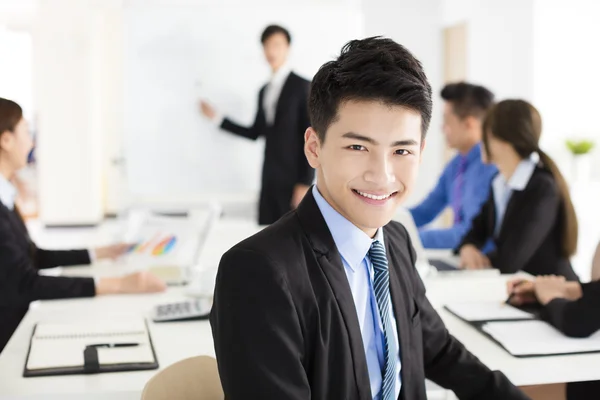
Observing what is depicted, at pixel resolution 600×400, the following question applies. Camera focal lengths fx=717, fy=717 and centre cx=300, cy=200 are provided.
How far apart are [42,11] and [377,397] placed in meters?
7.52

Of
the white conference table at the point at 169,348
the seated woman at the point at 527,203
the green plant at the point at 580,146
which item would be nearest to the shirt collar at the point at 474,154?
the seated woman at the point at 527,203

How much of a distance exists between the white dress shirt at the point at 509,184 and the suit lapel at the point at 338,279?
1.62 meters

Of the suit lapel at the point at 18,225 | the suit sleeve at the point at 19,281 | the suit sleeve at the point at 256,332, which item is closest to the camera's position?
the suit sleeve at the point at 256,332

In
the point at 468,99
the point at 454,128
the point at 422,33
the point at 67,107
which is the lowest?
the point at 454,128

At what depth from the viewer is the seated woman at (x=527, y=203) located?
259 centimetres

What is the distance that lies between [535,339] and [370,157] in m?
0.85

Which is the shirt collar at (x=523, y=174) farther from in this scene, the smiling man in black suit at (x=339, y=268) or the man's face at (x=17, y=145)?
the man's face at (x=17, y=145)

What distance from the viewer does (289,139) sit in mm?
4254

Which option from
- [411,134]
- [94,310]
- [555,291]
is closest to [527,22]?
[555,291]

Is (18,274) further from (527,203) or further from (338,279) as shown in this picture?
(527,203)

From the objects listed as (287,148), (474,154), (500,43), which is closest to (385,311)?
(474,154)

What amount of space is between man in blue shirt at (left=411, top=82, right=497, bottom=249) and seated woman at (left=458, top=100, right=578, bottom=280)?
0.53m

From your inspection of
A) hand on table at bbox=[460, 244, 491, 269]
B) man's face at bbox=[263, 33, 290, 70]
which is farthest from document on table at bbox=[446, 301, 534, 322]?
man's face at bbox=[263, 33, 290, 70]

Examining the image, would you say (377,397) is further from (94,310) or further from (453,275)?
(453,275)
